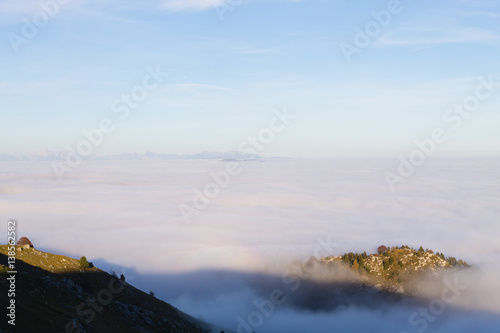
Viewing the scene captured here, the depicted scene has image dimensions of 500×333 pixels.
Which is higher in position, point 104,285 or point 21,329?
point 104,285

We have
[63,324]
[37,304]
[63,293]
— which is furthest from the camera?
[63,293]

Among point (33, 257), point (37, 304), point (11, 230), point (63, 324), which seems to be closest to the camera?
point (63, 324)

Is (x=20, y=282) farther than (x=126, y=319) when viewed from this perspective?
No

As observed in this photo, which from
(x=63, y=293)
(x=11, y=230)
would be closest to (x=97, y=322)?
(x=63, y=293)

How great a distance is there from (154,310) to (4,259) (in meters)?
33.3

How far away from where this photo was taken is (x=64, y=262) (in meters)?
84.8

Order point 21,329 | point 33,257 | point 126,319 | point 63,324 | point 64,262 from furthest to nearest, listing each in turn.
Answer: point 64,262
point 33,257
point 126,319
point 63,324
point 21,329

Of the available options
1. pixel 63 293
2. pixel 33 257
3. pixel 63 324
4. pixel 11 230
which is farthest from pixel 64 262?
pixel 63 324

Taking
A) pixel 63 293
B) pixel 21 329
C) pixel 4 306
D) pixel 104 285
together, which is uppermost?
pixel 104 285

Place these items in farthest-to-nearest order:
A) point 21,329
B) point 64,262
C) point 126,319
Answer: point 64,262, point 126,319, point 21,329

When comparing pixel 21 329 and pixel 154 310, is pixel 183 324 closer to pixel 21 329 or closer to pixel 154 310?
pixel 154 310

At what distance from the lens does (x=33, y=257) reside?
7862 centimetres

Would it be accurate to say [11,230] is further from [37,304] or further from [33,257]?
[33,257]

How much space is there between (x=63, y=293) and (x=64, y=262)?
21.7 metres
